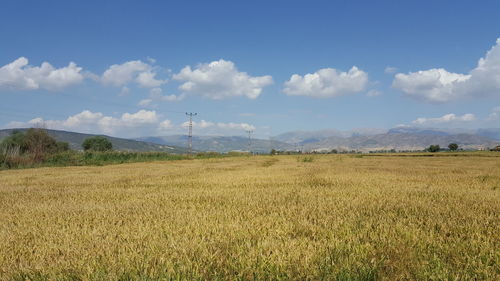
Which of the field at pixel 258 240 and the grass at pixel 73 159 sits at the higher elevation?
the field at pixel 258 240

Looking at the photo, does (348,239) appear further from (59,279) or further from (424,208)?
(59,279)

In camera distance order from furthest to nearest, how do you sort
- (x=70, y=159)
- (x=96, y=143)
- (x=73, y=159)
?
(x=96, y=143), (x=73, y=159), (x=70, y=159)

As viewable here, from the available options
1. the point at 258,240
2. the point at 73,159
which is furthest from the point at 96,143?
the point at 258,240

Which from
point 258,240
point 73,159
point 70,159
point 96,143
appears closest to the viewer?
point 258,240

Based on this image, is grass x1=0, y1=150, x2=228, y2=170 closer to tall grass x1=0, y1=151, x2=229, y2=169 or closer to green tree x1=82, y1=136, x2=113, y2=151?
tall grass x1=0, y1=151, x2=229, y2=169

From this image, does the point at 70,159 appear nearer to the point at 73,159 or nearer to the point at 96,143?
the point at 73,159

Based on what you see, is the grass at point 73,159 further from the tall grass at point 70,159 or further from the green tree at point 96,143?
the green tree at point 96,143

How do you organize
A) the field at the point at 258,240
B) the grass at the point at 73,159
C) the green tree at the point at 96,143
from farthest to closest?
the green tree at the point at 96,143 → the grass at the point at 73,159 → the field at the point at 258,240

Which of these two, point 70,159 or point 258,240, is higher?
point 258,240

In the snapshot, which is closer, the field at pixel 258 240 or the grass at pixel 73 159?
the field at pixel 258 240

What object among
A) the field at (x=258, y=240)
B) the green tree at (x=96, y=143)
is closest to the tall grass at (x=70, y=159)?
the field at (x=258, y=240)

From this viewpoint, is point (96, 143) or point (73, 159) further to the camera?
point (96, 143)

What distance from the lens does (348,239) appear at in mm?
4324

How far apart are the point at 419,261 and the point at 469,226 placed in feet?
6.74
